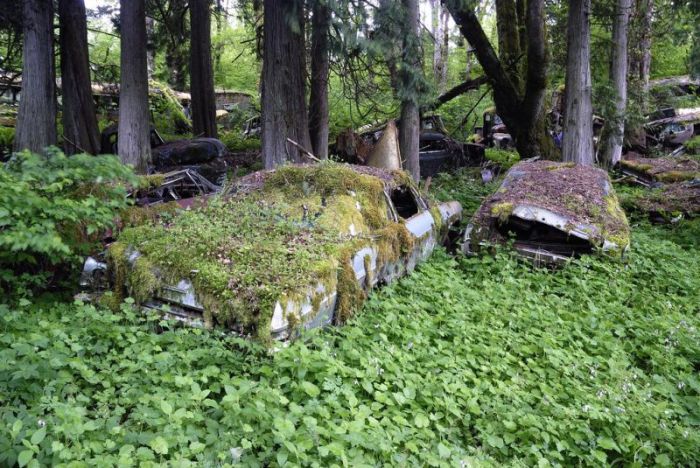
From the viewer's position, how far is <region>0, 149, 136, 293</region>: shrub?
4.02 meters

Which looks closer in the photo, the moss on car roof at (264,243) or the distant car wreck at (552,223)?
the moss on car roof at (264,243)

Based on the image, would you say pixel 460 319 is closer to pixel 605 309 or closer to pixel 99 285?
pixel 605 309

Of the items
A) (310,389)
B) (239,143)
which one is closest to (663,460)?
(310,389)

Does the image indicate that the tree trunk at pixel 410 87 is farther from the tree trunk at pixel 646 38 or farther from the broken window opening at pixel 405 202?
the tree trunk at pixel 646 38

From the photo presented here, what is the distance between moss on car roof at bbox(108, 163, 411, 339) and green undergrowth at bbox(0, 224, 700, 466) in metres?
0.30

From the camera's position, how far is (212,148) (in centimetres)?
1277

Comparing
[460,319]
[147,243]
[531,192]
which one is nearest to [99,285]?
[147,243]

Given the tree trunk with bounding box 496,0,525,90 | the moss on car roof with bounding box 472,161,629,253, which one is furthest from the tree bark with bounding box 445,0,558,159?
the moss on car roof with bounding box 472,161,629,253

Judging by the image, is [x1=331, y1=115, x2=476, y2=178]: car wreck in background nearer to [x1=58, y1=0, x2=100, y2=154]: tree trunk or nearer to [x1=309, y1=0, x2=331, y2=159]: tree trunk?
[x1=309, y1=0, x2=331, y2=159]: tree trunk

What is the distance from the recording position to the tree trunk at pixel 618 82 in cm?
1527

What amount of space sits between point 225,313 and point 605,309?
425 cm

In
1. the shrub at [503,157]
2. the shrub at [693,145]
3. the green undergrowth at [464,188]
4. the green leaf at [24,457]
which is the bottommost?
the green leaf at [24,457]

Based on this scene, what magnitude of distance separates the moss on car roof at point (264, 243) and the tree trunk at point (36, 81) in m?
6.05

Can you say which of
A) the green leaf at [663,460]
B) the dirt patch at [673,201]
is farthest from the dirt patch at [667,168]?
the green leaf at [663,460]
